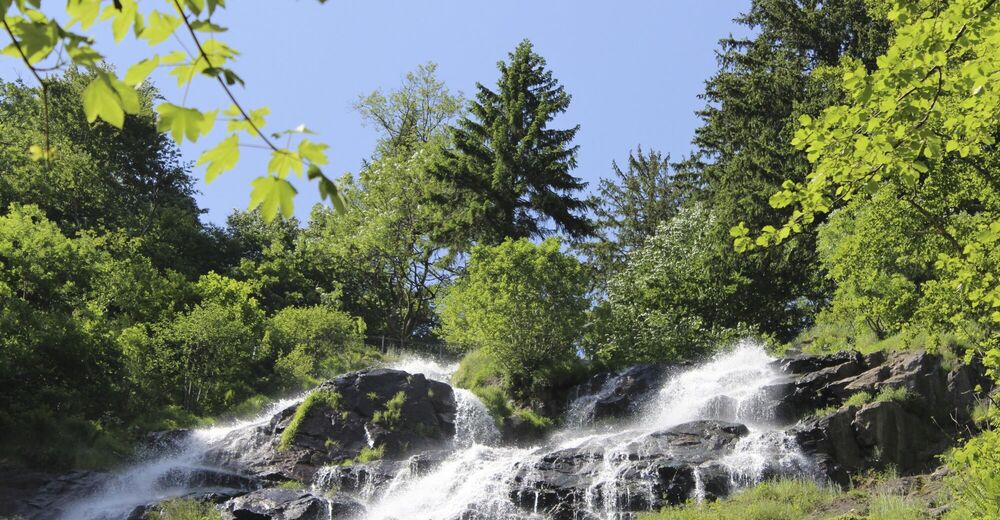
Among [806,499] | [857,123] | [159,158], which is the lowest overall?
[806,499]

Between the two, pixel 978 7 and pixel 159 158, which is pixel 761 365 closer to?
pixel 978 7

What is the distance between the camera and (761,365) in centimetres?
1862

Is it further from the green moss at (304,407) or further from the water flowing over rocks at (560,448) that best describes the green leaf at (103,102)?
the green moss at (304,407)

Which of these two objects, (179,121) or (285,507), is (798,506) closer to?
(285,507)

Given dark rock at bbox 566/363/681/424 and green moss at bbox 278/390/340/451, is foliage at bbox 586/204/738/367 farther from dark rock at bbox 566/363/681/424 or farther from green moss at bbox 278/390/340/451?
green moss at bbox 278/390/340/451

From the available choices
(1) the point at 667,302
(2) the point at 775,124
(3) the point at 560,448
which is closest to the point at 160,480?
(3) the point at 560,448

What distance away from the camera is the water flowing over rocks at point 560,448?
1367 cm

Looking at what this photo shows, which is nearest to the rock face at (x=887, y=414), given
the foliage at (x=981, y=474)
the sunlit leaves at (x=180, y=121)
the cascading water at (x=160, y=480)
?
the foliage at (x=981, y=474)

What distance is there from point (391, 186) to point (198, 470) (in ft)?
53.8

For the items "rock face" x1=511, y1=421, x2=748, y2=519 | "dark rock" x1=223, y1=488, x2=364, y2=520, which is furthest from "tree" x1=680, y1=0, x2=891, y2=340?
"dark rock" x1=223, y1=488, x2=364, y2=520

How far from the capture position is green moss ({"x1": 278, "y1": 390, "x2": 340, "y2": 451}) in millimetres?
17141

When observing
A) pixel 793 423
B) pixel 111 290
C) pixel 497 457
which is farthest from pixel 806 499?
pixel 111 290

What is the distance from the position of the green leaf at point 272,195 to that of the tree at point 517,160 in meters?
25.4

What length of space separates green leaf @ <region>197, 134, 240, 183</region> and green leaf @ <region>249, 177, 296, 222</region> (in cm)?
12
